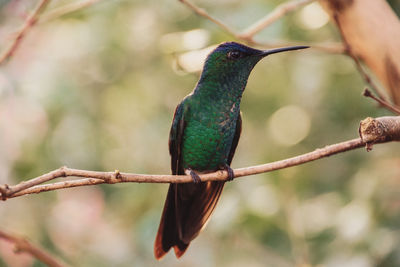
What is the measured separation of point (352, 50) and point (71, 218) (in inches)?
125

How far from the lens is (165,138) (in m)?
4.52

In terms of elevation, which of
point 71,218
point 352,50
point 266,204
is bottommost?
point 71,218

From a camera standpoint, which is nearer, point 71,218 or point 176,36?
point 176,36

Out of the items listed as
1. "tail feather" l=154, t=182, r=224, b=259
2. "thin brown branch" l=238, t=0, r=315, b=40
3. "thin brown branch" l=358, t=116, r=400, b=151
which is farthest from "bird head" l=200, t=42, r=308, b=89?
"thin brown branch" l=358, t=116, r=400, b=151

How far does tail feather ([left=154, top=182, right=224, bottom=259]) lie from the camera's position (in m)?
2.91

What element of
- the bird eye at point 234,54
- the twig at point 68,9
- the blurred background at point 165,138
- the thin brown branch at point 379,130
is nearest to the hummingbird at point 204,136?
the bird eye at point 234,54

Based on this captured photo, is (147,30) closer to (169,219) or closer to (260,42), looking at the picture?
(260,42)

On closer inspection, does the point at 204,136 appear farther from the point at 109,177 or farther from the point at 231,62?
the point at 109,177

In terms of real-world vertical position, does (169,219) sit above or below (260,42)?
below

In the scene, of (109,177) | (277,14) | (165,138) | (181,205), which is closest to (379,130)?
(109,177)

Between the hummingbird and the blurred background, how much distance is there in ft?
0.47

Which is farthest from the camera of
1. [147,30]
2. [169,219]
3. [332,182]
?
[147,30]

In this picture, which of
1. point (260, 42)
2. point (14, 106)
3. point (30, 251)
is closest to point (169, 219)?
point (30, 251)

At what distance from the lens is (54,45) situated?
4.88 meters
